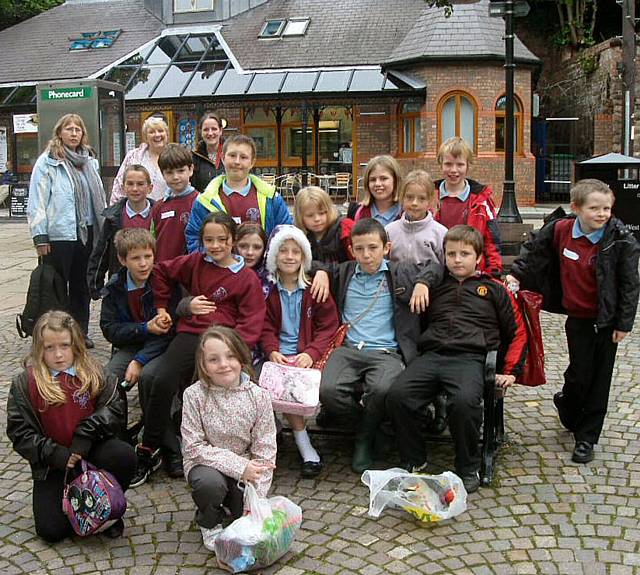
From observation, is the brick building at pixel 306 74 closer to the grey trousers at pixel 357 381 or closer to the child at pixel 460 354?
the child at pixel 460 354

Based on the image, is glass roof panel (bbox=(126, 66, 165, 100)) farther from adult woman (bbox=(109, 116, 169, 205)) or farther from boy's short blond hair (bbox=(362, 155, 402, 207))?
boy's short blond hair (bbox=(362, 155, 402, 207))

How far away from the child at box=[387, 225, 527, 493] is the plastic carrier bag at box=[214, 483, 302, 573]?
105 centimetres

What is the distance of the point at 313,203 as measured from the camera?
17.1 feet

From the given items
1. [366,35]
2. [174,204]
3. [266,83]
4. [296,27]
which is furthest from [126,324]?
[296,27]

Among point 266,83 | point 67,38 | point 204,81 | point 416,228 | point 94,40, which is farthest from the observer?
point 67,38

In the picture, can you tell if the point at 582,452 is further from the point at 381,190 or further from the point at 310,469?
the point at 381,190

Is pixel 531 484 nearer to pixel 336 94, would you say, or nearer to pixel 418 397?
pixel 418 397

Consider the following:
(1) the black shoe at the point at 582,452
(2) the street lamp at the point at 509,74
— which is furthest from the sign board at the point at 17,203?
(1) the black shoe at the point at 582,452

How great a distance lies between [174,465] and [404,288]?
5.59 ft

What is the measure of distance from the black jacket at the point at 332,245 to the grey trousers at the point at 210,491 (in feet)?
6.11

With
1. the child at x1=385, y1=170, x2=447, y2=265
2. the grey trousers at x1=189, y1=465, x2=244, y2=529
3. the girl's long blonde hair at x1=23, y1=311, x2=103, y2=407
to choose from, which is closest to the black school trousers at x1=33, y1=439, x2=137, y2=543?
the girl's long blonde hair at x1=23, y1=311, x2=103, y2=407

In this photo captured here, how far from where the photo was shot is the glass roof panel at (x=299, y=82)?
936 inches

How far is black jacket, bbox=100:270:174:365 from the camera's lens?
5.05 m

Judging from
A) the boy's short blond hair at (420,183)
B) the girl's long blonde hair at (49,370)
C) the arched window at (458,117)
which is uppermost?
the arched window at (458,117)
